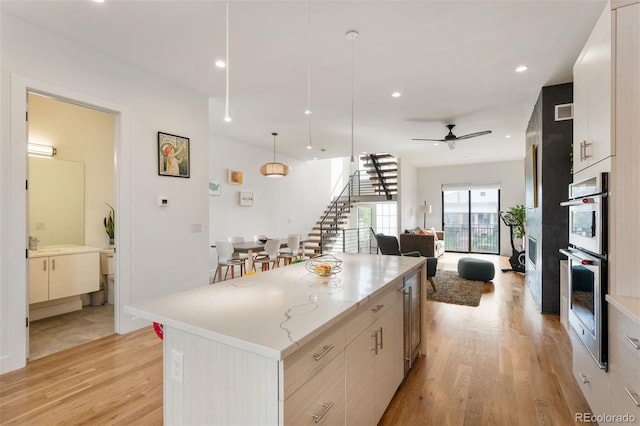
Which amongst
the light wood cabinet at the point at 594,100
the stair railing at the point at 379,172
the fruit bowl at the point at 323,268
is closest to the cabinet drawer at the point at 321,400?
the fruit bowl at the point at 323,268

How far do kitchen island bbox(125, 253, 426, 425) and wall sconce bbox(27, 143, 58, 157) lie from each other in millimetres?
3970

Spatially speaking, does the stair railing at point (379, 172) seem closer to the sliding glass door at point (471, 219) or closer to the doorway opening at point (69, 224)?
the sliding glass door at point (471, 219)

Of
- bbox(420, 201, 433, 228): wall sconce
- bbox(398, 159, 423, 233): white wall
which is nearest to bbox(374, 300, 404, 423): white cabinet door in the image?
bbox(398, 159, 423, 233): white wall

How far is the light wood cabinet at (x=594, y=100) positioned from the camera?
172 cm

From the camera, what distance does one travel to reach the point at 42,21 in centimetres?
258

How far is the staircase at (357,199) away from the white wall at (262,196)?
39 centimetres

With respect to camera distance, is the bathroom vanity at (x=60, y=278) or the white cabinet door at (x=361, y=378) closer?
the white cabinet door at (x=361, y=378)

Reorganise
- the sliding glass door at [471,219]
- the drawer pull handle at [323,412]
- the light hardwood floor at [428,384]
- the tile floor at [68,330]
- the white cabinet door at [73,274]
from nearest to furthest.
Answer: the drawer pull handle at [323,412]
the light hardwood floor at [428,384]
the tile floor at [68,330]
the white cabinet door at [73,274]
the sliding glass door at [471,219]

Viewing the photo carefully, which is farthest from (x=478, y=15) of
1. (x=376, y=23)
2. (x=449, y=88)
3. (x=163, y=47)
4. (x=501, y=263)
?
(x=501, y=263)

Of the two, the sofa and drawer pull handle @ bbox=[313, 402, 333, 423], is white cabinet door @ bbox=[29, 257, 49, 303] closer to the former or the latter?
drawer pull handle @ bbox=[313, 402, 333, 423]

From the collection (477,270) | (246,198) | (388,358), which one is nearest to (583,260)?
(388,358)

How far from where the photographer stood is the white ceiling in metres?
2.43

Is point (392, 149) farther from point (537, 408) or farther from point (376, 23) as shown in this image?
point (537, 408)

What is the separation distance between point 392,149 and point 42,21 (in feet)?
21.5
